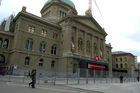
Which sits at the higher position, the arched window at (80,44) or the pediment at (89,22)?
the pediment at (89,22)

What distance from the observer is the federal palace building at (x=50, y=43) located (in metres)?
33.7

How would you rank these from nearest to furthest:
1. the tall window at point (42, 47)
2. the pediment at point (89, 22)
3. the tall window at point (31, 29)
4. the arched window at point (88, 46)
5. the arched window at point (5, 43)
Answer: the arched window at point (5, 43)
the tall window at point (31, 29)
the tall window at point (42, 47)
the pediment at point (89, 22)
the arched window at point (88, 46)

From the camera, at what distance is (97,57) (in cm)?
4578

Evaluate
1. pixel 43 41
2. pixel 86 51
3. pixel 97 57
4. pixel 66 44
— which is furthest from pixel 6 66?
pixel 97 57

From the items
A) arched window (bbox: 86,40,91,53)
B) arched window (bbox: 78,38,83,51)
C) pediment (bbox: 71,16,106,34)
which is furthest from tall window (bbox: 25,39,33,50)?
arched window (bbox: 86,40,91,53)

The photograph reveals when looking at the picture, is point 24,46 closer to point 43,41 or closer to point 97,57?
point 43,41

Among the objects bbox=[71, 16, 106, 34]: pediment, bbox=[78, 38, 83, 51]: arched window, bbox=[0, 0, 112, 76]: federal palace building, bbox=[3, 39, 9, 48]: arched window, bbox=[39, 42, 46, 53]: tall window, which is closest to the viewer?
bbox=[0, 0, 112, 76]: federal palace building

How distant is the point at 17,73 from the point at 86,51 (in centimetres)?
2702

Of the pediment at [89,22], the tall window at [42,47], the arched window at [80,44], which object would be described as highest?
the pediment at [89,22]

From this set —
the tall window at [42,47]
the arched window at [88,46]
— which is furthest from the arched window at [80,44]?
the tall window at [42,47]

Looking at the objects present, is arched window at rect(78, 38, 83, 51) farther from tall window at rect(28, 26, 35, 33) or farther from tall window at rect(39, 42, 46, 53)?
tall window at rect(28, 26, 35, 33)

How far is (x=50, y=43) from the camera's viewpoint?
3969 centimetres

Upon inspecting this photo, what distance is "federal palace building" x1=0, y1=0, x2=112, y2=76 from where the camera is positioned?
111ft

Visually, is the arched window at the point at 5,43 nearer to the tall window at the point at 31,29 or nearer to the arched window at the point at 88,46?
the tall window at the point at 31,29
